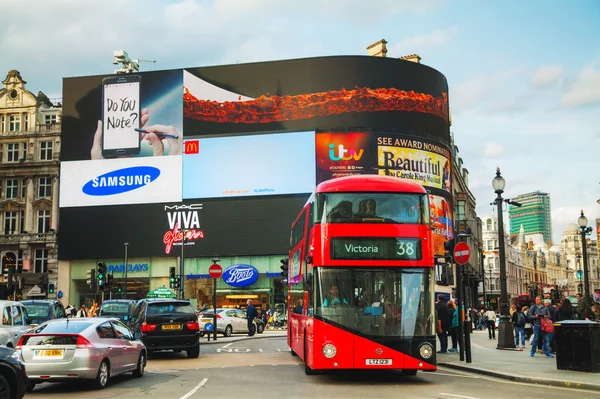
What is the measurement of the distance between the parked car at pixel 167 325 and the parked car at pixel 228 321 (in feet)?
53.8

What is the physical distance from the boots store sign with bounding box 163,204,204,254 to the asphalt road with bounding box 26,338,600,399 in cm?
4141

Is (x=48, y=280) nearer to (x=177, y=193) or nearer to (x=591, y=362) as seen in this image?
(x=177, y=193)

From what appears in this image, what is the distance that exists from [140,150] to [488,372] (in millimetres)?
49518

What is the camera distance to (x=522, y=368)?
17.8 metres

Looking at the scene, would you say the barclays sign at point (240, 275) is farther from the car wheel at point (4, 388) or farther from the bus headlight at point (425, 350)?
the car wheel at point (4, 388)

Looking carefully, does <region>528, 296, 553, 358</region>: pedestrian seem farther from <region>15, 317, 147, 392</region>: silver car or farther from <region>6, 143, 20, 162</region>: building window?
<region>6, 143, 20, 162</region>: building window

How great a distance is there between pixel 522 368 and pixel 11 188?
60.0m

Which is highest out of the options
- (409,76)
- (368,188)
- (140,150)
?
(409,76)

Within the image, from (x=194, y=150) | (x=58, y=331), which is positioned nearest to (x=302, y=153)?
(x=194, y=150)

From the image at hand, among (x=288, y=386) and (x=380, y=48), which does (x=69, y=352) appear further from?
(x=380, y=48)


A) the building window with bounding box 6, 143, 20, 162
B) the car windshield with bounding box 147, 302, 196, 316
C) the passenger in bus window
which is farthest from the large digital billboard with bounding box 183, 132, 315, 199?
the passenger in bus window

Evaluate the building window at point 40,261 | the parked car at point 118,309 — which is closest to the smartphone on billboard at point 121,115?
the building window at point 40,261

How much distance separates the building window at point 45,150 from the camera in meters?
67.7

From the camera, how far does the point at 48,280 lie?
6412 cm
